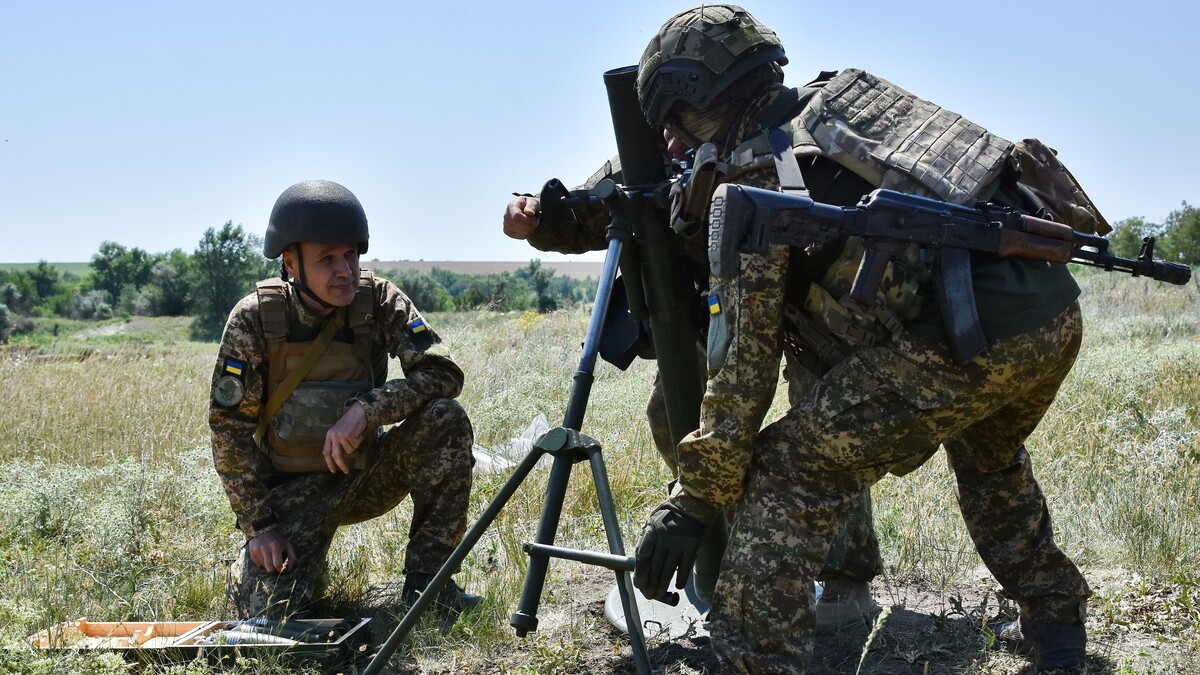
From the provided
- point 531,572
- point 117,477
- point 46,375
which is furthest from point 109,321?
point 531,572

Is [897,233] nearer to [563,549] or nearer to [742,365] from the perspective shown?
[742,365]

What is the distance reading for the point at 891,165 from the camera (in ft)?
10.4

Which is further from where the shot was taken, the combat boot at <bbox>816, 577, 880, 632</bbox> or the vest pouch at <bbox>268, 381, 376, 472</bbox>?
the vest pouch at <bbox>268, 381, 376, 472</bbox>

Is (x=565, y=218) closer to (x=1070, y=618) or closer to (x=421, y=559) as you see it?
(x=421, y=559)

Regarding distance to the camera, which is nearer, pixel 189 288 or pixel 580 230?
pixel 580 230

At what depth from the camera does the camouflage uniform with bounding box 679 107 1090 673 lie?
3061mm

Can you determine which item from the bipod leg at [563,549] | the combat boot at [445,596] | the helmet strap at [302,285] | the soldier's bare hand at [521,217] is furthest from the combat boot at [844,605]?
the helmet strap at [302,285]

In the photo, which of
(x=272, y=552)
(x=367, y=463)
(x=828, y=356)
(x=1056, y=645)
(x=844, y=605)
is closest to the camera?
(x=828, y=356)

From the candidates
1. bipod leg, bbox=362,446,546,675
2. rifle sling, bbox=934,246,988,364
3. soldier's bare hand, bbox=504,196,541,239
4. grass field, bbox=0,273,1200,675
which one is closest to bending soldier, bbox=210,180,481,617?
grass field, bbox=0,273,1200,675

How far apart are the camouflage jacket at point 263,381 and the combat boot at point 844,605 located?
189 cm

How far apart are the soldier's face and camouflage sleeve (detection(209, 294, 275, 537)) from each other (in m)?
0.30

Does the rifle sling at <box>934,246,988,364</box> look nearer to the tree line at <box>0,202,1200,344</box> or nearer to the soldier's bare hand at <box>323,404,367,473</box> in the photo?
the soldier's bare hand at <box>323,404,367,473</box>

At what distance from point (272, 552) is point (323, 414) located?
64 centimetres

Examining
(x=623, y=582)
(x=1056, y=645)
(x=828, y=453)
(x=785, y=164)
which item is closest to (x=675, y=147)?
(x=785, y=164)
